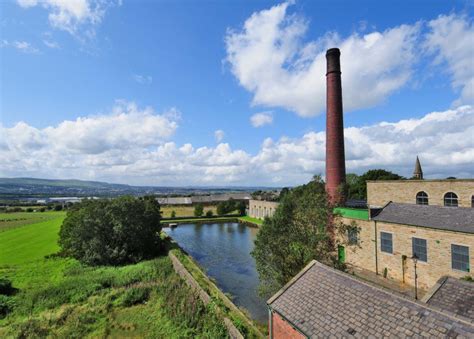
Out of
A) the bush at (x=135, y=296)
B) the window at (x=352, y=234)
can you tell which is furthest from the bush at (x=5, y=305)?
the window at (x=352, y=234)

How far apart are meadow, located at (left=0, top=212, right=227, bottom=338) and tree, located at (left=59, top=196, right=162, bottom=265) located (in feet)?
5.73

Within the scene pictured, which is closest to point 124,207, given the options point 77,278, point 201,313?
point 77,278

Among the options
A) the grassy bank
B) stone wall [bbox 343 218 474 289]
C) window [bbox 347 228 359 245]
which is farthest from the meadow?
stone wall [bbox 343 218 474 289]

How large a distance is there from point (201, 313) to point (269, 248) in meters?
4.98

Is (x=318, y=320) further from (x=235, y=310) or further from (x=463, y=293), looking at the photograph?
(x=235, y=310)

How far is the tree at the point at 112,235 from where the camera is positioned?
24625mm

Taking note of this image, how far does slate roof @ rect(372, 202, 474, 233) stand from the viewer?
49.3 feet

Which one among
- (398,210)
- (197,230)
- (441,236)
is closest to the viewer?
(441,236)

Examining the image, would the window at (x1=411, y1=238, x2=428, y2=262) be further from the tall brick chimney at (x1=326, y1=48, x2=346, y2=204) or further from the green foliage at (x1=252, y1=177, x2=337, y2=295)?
the green foliage at (x1=252, y1=177, x2=337, y2=295)

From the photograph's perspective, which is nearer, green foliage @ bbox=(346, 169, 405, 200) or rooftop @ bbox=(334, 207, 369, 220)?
rooftop @ bbox=(334, 207, 369, 220)

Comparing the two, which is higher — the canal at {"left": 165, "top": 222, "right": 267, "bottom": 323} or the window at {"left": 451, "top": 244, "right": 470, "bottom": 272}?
the window at {"left": 451, "top": 244, "right": 470, "bottom": 272}

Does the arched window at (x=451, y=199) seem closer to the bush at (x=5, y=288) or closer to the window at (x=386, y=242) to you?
the window at (x=386, y=242)

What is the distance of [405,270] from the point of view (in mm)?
17266

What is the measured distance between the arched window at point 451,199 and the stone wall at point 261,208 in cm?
3398
